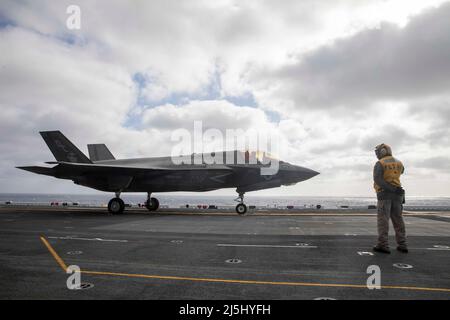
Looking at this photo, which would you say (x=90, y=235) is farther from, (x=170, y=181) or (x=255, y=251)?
(x=170, y=181)

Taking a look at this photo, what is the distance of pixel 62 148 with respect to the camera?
21.5m

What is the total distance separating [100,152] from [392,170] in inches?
925

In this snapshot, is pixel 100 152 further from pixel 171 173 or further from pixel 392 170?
pixel 392 170

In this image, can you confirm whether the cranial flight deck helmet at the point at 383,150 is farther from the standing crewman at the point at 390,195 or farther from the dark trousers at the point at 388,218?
the dark trousers at the point at 388,218

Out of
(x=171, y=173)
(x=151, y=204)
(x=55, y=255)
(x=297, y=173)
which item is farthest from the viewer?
(x=151, y=204)

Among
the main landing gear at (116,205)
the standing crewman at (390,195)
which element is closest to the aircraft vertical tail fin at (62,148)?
A: the main landing gear at (116,205)

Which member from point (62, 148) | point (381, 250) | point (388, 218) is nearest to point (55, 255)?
point (381, 250)

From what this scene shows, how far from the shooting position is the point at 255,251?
7.11m

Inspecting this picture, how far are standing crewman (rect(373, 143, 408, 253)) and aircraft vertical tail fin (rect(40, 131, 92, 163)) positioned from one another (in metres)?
19.9

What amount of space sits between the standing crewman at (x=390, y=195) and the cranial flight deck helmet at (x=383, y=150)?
0.17 metres

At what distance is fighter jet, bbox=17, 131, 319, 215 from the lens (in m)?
18.6

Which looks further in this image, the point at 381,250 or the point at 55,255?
the point at 381,250
